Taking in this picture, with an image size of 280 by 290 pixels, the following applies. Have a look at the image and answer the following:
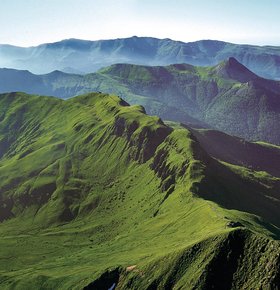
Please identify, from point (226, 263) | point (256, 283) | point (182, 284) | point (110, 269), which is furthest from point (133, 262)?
point (256, 283)

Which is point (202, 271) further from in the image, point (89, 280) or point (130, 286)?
point (89, 280)

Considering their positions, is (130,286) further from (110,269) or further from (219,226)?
(219,226)

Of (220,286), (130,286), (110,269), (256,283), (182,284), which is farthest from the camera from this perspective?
(110,269)

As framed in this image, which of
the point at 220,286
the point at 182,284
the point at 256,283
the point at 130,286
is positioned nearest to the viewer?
the point at 256,283

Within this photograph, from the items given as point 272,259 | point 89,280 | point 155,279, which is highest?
point 272,259

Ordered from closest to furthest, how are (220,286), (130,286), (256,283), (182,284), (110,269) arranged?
(256,283) < (220,286) < (182,284) < (130,286) < (110,269)

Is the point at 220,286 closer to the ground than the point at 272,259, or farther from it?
closer to the ground

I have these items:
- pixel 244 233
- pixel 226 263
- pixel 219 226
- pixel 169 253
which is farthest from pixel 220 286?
pixel 219 226

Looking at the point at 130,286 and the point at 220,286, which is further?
the point at 130,286

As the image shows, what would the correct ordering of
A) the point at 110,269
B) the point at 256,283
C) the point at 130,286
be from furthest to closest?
1. the point at 110,269
2. the point at 130,286
3. the point at 256,283
